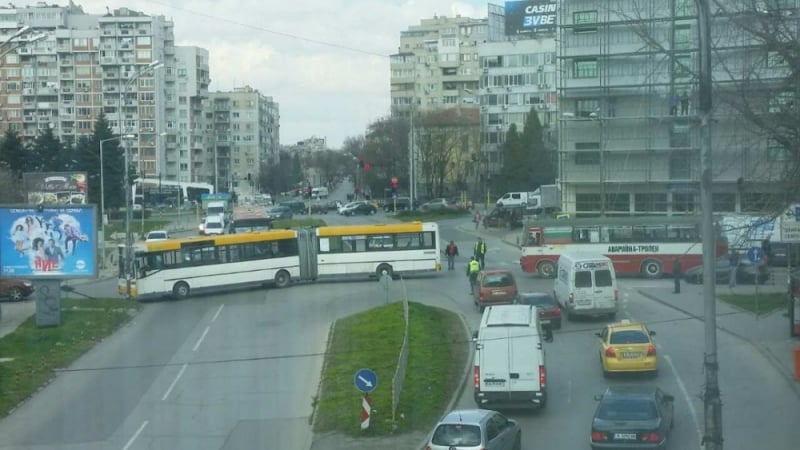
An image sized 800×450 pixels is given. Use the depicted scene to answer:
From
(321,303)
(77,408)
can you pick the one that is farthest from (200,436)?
(321,303)

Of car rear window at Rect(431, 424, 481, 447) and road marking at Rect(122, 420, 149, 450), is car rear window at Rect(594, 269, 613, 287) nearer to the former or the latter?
road marking at Rect(122, 420, 149, 450)

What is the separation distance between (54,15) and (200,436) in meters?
83.7

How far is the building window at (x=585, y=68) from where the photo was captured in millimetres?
40594

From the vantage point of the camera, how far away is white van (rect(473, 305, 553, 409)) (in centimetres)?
1745

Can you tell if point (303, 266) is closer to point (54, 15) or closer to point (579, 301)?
point (579, 301)

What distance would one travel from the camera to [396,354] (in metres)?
22.0

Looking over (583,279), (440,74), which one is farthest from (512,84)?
(583,279)

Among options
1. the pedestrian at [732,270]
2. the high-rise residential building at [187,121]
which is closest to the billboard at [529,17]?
the high-rise residential building at [187,121]

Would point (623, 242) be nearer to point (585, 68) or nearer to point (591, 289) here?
point (585, 68)

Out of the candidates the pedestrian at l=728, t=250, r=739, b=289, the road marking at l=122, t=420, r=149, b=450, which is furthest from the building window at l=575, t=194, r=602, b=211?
the road marking at l=122, t=420, r=149, b=450

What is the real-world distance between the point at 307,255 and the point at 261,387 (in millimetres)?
16176

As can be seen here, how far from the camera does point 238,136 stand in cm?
11012

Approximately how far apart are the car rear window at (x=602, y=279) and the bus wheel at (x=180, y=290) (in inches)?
595

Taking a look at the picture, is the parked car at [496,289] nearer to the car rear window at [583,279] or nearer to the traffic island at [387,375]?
the traffic island at [387,375]
